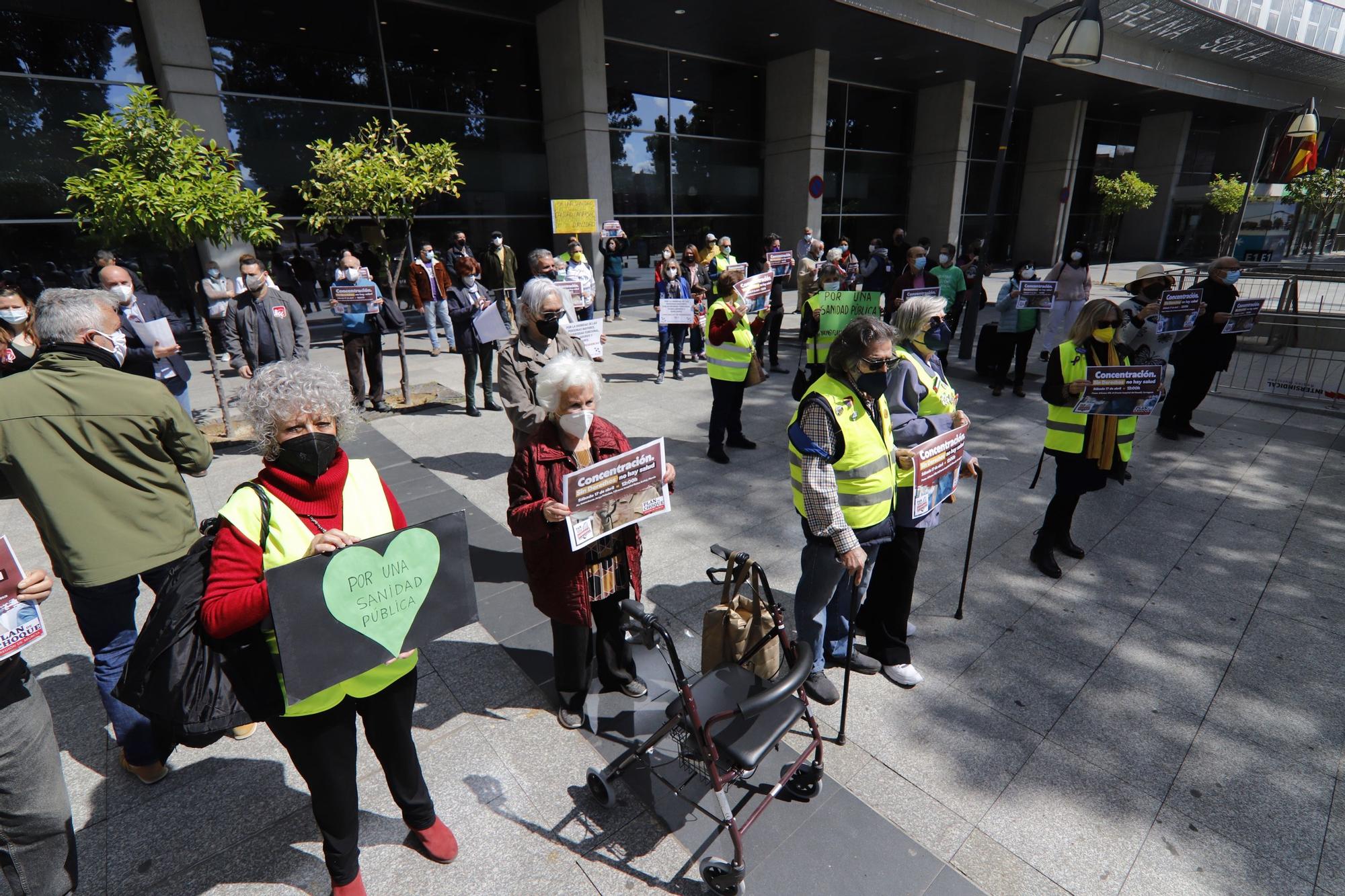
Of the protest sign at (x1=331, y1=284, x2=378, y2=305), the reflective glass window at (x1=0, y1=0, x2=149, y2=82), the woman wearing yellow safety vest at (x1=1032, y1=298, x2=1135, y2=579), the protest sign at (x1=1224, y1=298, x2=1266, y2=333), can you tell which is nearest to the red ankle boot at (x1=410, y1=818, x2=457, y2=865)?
the woman wearing yellow safety vest at (x1=1032, y1=298, x2=1135, y2=579)

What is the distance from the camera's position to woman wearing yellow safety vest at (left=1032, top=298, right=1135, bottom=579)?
14.5 feet

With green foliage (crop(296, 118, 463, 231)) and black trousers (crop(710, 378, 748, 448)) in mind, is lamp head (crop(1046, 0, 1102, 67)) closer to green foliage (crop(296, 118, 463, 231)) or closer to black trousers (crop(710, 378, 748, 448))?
black trousers (crop(710, 378, 748, 448))

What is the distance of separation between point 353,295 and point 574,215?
7.21 m

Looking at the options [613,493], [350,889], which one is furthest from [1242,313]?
[350,889]

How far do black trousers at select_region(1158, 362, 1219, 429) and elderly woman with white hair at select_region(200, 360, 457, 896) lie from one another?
8483 millimetres

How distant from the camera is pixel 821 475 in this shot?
10.0 ft

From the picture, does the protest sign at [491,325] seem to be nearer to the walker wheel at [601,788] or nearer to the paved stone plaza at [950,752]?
the paved stone plaza at [950,752]

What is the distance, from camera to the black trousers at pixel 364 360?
824 cm

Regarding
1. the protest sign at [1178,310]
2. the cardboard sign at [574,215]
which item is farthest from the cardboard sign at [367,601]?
the cardboard sign at [574,215]

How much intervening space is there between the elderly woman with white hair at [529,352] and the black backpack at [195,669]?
2.40 meters

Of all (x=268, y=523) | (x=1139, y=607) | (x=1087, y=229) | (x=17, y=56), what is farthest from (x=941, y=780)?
(x=1087, y=229)

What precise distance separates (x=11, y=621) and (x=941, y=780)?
3.55 m

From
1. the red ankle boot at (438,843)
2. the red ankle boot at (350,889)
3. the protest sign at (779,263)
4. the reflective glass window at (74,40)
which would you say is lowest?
the red ankle boot at (438,843)

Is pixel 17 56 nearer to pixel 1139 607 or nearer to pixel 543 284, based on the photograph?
pixel 543 284
